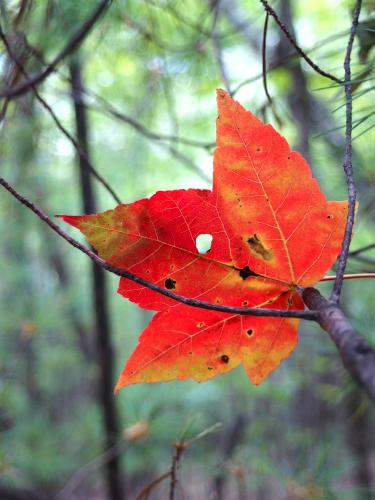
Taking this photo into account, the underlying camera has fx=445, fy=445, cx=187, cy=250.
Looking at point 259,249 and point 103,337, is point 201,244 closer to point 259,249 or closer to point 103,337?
point 103,337

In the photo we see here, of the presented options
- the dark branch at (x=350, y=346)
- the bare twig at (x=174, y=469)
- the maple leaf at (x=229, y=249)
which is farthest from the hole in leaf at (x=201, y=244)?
the bare twig at (x=174, y=469)

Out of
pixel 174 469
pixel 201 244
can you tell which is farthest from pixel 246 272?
pixel 201 244

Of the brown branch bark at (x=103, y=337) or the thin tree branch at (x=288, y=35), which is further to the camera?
the brown branch bark at (x=103, y=337)

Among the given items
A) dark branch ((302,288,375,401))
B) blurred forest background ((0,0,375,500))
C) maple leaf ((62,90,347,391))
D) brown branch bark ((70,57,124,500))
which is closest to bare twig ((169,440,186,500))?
blurred forest background ((0,0,375,500))

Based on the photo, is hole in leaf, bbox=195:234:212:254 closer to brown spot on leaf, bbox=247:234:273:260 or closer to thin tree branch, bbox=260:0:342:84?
brown spot on leaf, bbox=247:234:273:260

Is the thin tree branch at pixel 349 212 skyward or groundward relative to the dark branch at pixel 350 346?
skyward

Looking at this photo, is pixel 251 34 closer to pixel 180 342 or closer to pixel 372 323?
pixel 372 323

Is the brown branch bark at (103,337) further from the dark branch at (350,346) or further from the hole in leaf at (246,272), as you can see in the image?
the dark branch at (350,346)

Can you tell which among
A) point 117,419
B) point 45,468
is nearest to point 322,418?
point 45,468
